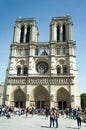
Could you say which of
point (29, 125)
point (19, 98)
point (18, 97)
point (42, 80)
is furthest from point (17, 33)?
point (29, 125)

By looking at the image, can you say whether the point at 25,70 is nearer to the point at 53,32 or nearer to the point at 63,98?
the point at 63,98

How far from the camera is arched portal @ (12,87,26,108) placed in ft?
120

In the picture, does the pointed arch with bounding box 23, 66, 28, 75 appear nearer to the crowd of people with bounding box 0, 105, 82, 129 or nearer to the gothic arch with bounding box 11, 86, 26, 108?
the gothic arch with bounding box 11, 86, 26, 108

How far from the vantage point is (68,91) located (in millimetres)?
35312

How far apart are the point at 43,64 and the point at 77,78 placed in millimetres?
7713

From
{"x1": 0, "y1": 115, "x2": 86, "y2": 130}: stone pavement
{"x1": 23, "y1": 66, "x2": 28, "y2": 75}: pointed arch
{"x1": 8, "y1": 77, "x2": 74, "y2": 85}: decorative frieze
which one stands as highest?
{"x1": 23, "y1": 66, "x2": 28, "y2": 75}: pointed arch

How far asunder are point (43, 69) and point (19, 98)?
777 centimetres

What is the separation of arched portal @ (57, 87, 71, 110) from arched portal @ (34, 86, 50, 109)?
7.71 feet

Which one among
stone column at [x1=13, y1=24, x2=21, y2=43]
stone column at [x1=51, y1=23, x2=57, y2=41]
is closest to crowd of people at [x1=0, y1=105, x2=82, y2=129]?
stone column at [x1=51, y1=23, x2=57, y2=41]

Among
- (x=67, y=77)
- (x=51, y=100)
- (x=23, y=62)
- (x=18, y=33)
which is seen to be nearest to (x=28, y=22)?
(x=18, y=33)

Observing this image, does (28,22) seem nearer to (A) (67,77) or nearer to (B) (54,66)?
(B) (54,66)

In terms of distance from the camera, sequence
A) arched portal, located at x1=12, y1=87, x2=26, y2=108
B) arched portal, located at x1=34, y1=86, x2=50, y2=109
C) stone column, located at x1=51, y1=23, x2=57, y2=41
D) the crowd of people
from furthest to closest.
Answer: stone column, located at x1=51, y1=23, x2=57, y2=41 → arched portal, located at x1=12, y1=87, x2=26, y2=108 → arched portal, located at x1=34, y1=86, x2=50, y2=109 → the crowd of people

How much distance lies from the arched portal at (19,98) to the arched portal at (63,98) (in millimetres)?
6911

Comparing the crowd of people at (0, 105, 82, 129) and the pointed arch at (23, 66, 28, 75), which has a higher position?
the pointed arch at (23, 66, 28, 75)
